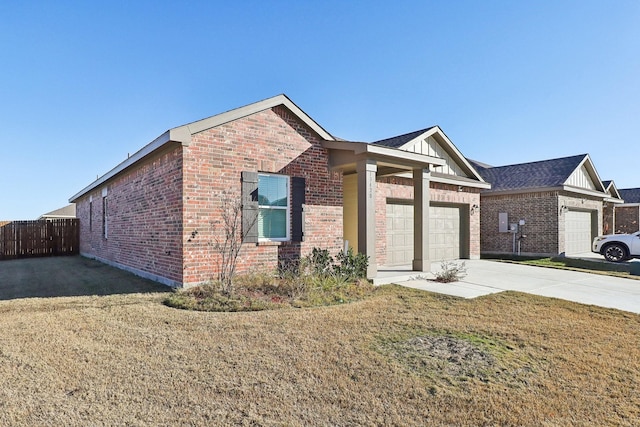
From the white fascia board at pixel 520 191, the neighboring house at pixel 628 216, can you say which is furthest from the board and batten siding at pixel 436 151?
the neighboring house at pixel 628 216

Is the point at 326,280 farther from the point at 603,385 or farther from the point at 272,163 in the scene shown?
the point at 603,385

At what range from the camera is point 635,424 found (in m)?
2.70

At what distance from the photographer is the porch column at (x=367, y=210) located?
8336 millimetres

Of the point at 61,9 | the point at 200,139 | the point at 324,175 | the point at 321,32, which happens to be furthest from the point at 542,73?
the point at 61,9

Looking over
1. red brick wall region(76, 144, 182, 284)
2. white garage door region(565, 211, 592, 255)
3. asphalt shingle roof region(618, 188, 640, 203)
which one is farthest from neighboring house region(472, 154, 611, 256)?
red brick wall region(76, 144, 182, 284)

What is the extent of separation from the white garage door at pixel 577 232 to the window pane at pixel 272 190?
49.2 feet

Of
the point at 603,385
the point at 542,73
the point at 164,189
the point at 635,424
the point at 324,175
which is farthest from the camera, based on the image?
the point at 542,73

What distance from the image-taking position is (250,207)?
793 cm

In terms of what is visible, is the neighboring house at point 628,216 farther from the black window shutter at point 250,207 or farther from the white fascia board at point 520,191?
the black window shutter at point 250,207

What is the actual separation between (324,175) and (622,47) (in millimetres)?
9165

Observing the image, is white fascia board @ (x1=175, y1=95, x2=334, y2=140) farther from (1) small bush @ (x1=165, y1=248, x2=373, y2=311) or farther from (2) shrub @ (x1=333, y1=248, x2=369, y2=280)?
(2) shrub @ (x1=333, y1=248, x2=369, y2=280)

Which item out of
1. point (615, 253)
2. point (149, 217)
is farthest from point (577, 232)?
point (149, 217)

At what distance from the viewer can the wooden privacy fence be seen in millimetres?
17391

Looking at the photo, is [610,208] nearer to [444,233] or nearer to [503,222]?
[503,222]
